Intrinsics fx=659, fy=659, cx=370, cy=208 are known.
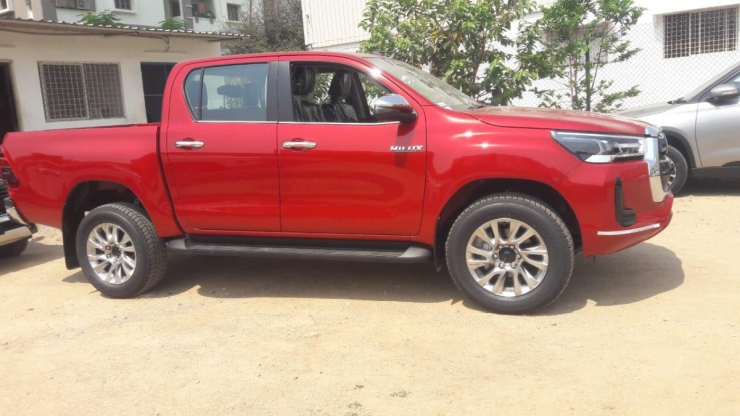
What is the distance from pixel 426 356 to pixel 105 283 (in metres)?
2.93

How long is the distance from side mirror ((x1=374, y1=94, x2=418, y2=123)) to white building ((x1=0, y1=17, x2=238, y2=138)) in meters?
8.91

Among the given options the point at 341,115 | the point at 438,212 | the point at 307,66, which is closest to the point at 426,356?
the point at 438,212

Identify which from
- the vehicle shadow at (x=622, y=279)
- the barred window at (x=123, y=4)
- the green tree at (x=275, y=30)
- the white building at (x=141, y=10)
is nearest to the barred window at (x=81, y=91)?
the white building at (x=141, y=10)

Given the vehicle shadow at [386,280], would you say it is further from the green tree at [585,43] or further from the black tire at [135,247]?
the green tree at [585,43]

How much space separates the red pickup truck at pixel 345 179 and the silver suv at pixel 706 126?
3.59 meters

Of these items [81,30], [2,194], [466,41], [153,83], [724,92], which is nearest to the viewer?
[2,194]

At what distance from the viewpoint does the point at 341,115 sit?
4.91 m

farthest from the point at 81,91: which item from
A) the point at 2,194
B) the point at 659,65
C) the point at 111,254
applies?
the point at 659,65

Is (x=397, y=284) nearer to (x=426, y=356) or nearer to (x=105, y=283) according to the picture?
(x=426, y=356)

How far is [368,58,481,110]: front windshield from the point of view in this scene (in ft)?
15.9

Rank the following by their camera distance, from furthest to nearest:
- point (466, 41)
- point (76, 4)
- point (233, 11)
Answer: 1. point (233, 11)
2. point (76, 4)
3. point (466, 41)

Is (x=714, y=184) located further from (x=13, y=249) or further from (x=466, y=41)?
(x=13, y=249)

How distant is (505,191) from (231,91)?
224 cm

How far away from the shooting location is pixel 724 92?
762 cm
